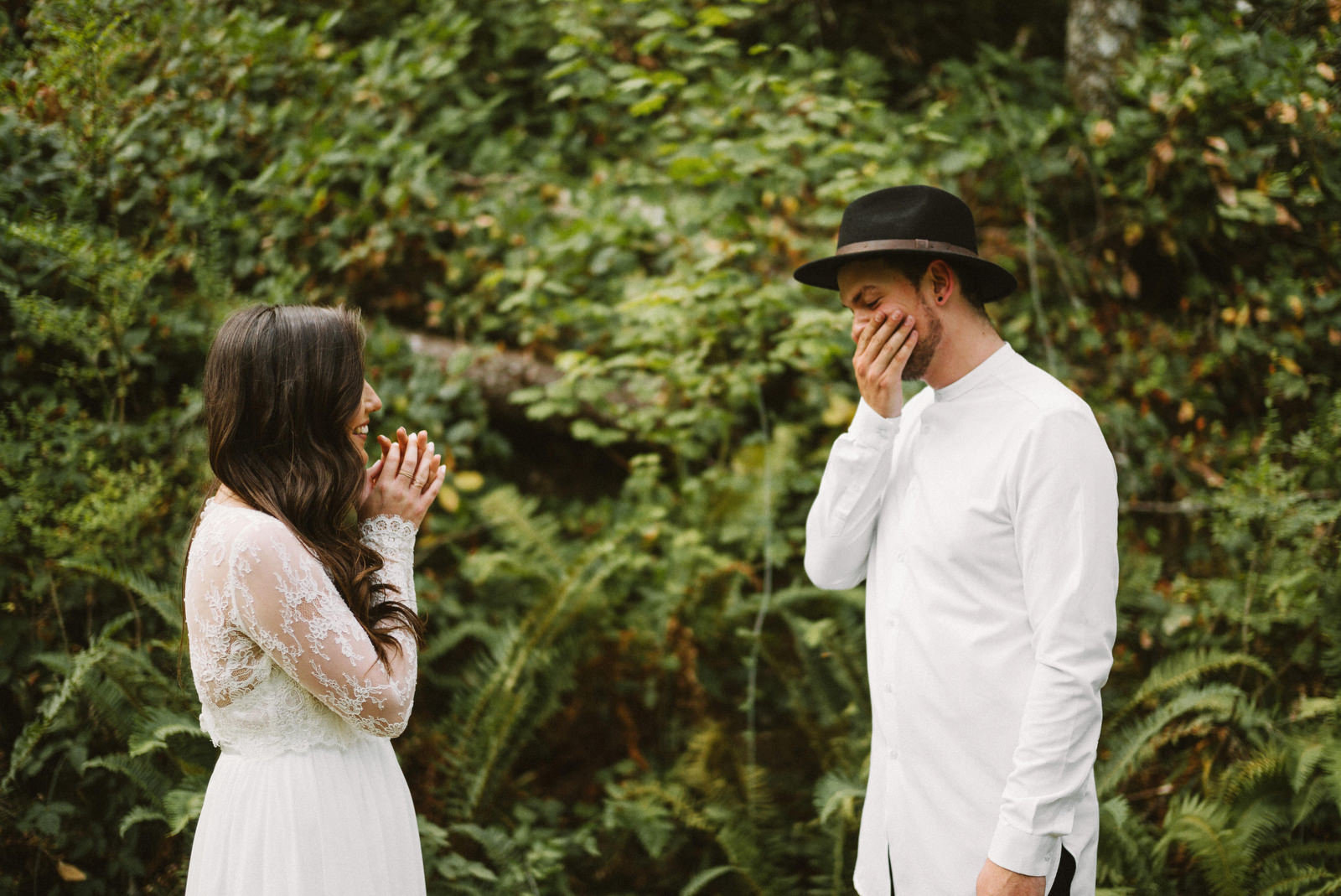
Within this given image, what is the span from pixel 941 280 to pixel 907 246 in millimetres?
154

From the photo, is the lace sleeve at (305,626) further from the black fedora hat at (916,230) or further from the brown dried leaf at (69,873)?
the brown dried leaf at (69,873)

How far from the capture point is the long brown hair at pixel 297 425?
75.4 inches

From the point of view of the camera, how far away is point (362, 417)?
2.08m

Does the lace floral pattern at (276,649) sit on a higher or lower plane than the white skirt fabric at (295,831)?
higher

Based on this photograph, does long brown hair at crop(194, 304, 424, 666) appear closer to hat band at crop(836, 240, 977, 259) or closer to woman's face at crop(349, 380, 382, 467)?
woman's face at crop(349, 380, 382, 467)

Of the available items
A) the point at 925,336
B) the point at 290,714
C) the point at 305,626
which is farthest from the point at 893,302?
the point at 290,714

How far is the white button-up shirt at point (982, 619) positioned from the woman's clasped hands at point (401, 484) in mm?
993

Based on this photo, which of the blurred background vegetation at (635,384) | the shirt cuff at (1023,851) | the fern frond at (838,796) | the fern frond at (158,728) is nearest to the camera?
the shirt cuff at (1023,851)

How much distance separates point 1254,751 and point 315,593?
3.68 m

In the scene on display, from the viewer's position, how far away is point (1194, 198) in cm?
495

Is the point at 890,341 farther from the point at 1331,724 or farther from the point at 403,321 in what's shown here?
the point at 403,321

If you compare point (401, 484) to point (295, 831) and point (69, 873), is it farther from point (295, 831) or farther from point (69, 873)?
point (69, 873)

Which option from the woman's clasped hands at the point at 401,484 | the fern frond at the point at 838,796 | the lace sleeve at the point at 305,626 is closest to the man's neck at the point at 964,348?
the woman's clasped hands at the point at 401,484

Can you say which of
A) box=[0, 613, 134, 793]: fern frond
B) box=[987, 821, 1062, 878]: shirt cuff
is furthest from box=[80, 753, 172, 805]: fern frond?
box=[987, 821, 1062, 878]: shirt cuff
